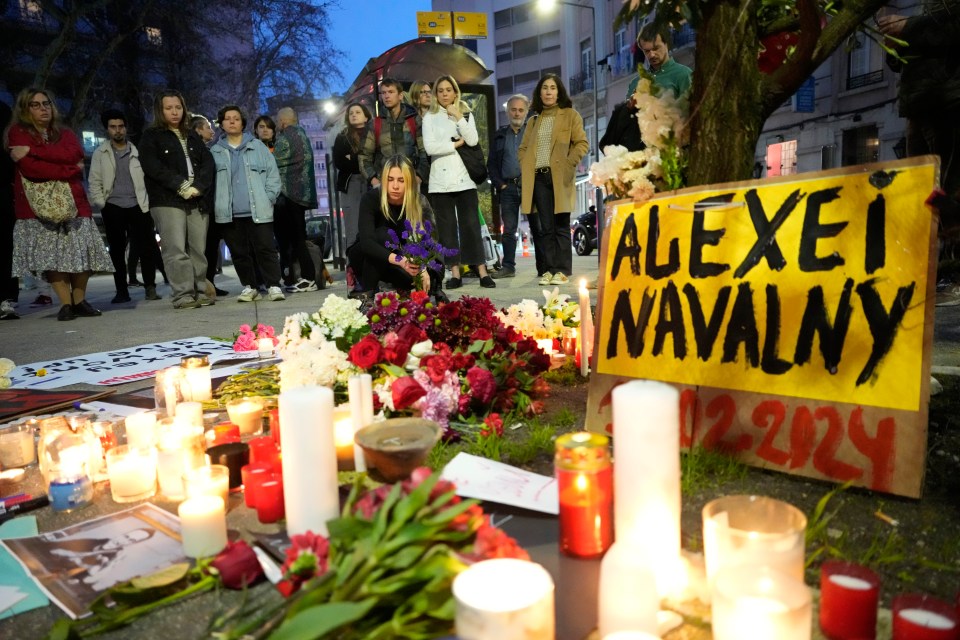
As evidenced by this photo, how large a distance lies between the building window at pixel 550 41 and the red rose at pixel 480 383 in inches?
1875

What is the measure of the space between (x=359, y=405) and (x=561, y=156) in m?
5.24

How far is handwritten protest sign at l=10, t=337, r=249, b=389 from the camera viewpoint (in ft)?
11.4

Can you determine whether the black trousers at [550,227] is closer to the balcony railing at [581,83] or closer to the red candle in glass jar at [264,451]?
the red candle in glass jar at [264,451]

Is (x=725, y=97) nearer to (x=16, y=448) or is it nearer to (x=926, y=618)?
(x=926, y=618)

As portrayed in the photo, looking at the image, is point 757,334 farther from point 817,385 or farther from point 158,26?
point 158,26

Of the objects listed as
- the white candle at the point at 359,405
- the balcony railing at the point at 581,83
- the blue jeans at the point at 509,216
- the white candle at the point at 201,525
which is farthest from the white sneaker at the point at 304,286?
the balcony railing at the point at 581,83

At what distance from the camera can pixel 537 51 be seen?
47469 millimetres

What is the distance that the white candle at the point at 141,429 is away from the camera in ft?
7.06

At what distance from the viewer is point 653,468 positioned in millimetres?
1260

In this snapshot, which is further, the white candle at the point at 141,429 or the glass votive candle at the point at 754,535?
the white candle at the point at 141,429

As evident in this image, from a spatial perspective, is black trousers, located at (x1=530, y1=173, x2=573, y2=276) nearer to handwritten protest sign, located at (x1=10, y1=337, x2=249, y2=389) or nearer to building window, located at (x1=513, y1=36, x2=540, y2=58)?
handwritten protest sign, located at (x1=10, y1=337, x2=249, y2=389)

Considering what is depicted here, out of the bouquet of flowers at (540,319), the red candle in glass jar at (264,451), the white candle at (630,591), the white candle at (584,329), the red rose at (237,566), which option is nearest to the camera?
the white candle at (630,591)

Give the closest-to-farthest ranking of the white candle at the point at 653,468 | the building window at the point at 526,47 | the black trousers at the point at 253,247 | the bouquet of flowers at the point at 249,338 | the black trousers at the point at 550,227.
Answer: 1. the white candle at the point at 653,468
2. the bouquet of flowers at the point at 249,338
3. the black trousers at the point at 550,227
4. the black trousers at the point at 253,247
5. the building window at the point at 526,47

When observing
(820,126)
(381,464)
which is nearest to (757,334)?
(381,464)
